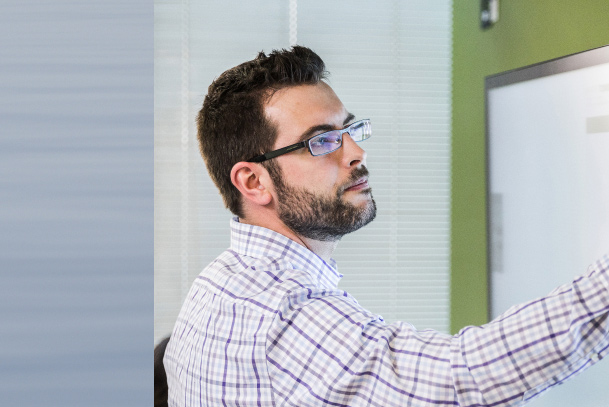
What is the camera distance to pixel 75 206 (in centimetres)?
43

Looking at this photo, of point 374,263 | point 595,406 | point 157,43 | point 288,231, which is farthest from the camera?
point 374,263

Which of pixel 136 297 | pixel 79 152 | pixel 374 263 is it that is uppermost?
pixel 79 152

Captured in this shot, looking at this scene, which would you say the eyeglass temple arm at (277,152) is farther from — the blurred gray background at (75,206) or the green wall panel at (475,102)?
the green wall panel at (475,102)

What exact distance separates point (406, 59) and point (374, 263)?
888 mm

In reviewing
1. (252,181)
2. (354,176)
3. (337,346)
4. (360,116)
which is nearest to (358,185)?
(354,176)

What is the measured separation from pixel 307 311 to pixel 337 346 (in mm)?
77

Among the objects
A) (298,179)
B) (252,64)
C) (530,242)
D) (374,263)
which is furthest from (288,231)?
(374,263)

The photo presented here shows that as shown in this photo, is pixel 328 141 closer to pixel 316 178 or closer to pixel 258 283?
pixel 316 178

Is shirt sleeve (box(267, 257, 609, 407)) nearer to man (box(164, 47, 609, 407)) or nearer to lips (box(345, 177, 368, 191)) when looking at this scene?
man (box(164, 47, 609, 407))

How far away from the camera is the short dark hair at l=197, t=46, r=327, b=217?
1319 mm

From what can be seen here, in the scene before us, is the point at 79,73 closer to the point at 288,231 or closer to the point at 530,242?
the point at 288,231

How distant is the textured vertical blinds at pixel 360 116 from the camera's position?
232 centimetres

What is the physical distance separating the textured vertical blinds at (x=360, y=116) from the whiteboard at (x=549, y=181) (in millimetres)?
438

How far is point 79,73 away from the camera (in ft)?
1.45
